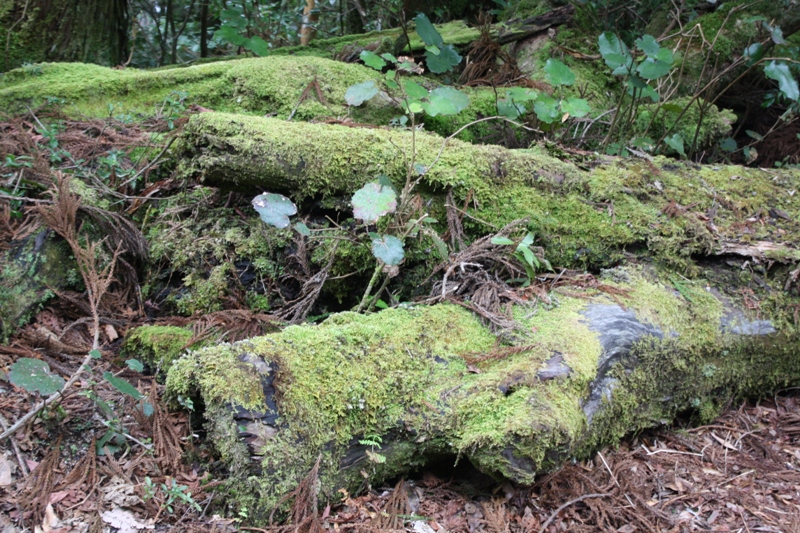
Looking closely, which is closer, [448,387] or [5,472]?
[5,472]

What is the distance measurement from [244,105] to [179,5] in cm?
513

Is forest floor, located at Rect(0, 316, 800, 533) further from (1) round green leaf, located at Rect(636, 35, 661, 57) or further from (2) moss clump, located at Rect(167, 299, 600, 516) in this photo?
(1) round green leaf, located at Rect(636, 35, 661, 57)

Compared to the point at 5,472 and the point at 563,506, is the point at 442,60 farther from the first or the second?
the point at 5,472

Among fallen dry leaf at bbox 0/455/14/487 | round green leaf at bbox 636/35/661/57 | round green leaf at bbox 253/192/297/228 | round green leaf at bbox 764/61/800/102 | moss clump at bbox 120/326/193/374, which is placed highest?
round green leaf at bbox 636/35/661/57

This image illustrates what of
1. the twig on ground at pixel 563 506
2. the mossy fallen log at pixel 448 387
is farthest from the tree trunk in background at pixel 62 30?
the twig on ground at pixel 563 506

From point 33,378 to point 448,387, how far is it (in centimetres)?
153

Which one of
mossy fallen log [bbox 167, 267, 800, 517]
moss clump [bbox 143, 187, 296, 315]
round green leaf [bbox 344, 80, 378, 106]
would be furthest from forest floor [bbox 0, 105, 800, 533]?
round green leaf [bbox 344, 80, 378, 106]

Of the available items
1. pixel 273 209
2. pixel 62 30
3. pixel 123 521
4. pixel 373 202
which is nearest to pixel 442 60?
pixel 373 202

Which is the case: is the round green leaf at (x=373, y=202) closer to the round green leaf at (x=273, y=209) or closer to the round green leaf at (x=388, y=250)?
the round green leaf at (x=388, y=250)

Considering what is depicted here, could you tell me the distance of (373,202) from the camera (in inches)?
98.5

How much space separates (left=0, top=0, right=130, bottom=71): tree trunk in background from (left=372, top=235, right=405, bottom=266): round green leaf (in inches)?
156

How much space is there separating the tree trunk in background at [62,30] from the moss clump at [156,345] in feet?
10.6

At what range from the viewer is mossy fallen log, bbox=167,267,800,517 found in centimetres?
193

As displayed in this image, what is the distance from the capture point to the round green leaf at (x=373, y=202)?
247 cm
